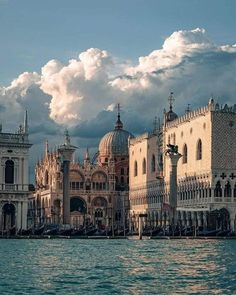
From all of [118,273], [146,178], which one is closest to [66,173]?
[146,178]

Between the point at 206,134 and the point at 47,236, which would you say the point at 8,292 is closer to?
the point at 47,236

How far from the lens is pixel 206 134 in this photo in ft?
249

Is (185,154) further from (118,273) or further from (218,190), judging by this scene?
(118,273)

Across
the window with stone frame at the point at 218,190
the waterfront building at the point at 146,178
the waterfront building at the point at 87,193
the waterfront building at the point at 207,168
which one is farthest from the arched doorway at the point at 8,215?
the waterfront building at the point at 87,193

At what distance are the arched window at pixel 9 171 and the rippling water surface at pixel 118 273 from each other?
2728 cm

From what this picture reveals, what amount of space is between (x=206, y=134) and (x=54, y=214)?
29230 mm

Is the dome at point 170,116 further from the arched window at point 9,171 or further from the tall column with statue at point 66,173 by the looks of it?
the arched window at point 9,171

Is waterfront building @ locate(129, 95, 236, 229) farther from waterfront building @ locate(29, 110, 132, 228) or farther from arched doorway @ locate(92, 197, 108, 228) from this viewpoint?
arched doorway @ locate(92, 197, 108, 228)

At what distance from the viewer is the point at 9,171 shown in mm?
69062

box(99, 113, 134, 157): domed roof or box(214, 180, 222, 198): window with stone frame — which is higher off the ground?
box(99, 113, 134, 157): domed roof

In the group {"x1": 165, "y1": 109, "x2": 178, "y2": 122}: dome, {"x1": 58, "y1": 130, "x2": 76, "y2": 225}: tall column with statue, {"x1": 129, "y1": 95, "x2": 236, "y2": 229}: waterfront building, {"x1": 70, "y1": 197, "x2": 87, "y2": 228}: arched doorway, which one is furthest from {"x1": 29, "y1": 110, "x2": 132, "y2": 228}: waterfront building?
{"x1": 58, "y1": 130, "x2": 76, "y2": 225}: tall column with statue

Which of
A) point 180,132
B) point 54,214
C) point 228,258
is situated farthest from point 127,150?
point 228,258

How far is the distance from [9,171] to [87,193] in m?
34.1

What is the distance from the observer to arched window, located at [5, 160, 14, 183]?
68688 millimetres
